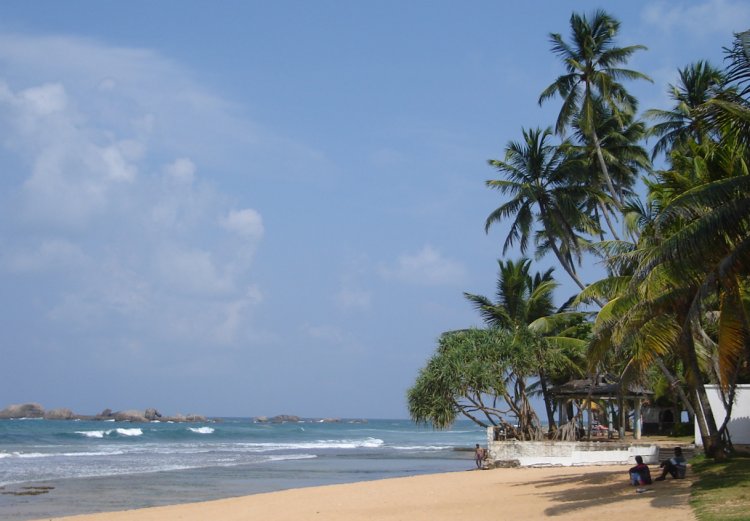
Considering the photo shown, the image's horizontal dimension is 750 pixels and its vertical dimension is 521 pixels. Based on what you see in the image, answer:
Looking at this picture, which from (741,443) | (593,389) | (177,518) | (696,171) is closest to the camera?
(696,171)

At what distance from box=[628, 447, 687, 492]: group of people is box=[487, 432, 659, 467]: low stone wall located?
6137 millimetres

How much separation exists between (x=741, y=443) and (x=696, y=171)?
10330 millimetres

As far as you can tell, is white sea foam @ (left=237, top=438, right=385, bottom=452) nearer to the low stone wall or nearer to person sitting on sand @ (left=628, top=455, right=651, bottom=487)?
the low stone wall

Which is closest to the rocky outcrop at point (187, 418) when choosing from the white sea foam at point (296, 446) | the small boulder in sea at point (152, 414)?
the small boulder in sea at point (152, 414)

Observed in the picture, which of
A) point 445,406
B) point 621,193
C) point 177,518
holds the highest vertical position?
point 621,193

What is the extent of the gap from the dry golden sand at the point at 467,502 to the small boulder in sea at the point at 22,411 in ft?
412

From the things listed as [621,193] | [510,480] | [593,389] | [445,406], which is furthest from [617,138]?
[510,480]

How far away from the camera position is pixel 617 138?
97.1ft

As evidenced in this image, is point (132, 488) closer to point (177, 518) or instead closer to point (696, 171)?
point (177, 518)

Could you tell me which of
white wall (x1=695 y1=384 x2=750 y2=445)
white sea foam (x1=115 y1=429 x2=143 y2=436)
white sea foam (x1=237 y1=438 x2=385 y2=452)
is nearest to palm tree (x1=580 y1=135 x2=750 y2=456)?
white wall (x1=695 y1=384 x2=750 y2=445)

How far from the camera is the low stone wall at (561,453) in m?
22.3

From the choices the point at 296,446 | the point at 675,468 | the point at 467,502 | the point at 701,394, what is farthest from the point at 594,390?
the point at 296,446

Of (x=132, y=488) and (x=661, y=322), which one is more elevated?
(x=661, y=322)

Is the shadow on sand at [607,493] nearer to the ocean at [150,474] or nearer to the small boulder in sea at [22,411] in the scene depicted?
the ocean at [150,474]
